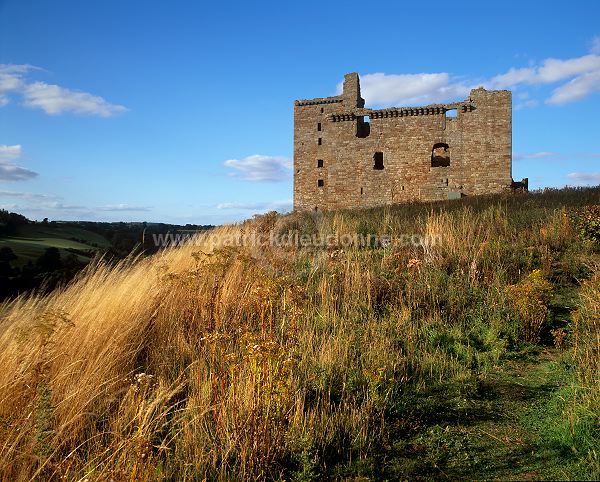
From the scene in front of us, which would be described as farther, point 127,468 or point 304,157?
point 304,157

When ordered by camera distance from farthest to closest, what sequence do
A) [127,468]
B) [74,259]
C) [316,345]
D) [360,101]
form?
1. [360,101]
2. [74,259]
3. [316,345]
4. [127,468]

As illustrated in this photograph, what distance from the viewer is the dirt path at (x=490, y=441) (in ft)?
9.00

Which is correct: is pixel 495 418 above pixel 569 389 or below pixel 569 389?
below

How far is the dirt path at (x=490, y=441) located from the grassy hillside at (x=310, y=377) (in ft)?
0.05

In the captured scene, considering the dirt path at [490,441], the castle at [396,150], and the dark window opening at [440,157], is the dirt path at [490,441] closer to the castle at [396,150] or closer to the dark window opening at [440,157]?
the castle at [396,150]

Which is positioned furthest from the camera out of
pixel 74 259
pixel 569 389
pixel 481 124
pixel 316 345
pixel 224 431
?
pixel 481 124

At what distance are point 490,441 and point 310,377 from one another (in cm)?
150

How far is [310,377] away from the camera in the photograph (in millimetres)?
3703

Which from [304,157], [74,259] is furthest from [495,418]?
[304,157]

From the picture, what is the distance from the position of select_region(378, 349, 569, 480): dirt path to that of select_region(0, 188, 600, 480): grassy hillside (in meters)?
0.01

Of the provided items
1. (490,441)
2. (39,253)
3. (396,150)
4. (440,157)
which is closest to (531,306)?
(490,441)

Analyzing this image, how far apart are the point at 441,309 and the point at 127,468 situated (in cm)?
454

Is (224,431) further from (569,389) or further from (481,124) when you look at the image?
(481,124)

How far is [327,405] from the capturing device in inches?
130
